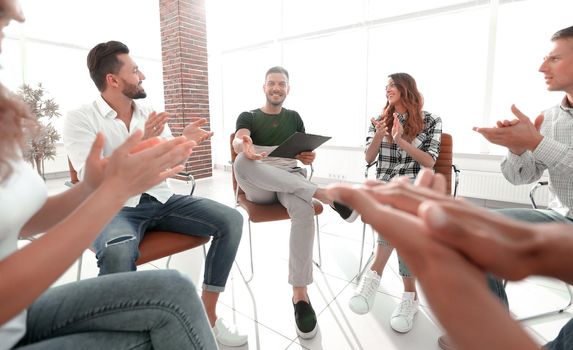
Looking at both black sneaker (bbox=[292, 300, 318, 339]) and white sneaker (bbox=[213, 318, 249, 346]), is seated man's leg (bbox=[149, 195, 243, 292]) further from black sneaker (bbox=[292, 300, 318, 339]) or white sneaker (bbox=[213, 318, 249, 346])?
black sneaker (bbox=[292, 300, 318, 339])

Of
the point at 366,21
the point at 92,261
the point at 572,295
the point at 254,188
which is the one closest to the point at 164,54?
the point at 366,21

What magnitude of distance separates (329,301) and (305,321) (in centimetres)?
33

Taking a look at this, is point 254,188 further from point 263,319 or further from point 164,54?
point 164,54

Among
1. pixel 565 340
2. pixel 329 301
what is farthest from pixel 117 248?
pixel 565 340

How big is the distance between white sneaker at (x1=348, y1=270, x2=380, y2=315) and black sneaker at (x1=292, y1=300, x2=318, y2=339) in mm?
228

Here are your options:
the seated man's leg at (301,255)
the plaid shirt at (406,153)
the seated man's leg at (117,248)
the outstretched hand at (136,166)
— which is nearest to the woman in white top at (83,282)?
the outstretched hand at (136,166)

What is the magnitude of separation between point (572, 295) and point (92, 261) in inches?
122

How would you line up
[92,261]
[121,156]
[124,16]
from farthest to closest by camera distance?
[124,16] < [92,261] < [121,156]

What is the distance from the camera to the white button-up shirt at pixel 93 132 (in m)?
1.56

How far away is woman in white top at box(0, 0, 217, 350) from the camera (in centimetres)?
53

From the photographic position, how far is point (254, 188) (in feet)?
6.28

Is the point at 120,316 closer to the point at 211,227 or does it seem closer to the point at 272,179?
the point at 211,227

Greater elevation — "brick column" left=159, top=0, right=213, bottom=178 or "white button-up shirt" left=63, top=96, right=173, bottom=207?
Result: "brick column" left=159, top=0, right=213, bottom=178

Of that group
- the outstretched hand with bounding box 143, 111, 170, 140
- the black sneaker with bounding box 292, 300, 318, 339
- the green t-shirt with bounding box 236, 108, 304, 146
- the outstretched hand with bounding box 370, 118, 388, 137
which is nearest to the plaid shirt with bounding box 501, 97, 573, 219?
the outstretched hand with bounding box 370, 118, 388, 137
